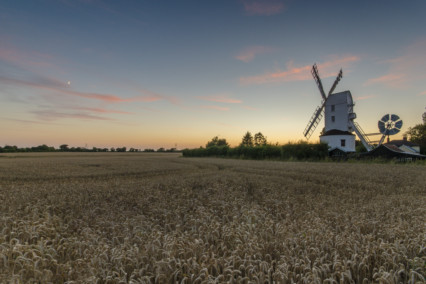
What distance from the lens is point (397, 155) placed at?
3072 cm

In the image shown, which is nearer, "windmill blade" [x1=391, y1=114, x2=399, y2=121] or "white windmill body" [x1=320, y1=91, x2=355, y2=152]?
"white windmill body" [x1=320, y1=91, x2=355, y2=152]

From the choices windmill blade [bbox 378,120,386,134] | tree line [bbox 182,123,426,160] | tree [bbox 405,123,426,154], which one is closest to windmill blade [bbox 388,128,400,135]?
windmill blade [bbox 378,120,386,134]

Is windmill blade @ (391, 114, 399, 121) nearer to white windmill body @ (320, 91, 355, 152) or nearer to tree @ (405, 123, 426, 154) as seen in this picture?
white windmill body @ (320, 91, 355, 152)

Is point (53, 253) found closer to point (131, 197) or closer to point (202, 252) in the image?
point (202, 252)

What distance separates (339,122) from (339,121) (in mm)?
222

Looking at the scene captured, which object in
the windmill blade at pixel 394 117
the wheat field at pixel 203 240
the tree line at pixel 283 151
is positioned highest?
the windmill blade at pixel 394 117

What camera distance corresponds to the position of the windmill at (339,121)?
41094 millimetres

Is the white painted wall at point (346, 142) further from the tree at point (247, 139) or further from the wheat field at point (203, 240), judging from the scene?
the tree at point (247, 139)

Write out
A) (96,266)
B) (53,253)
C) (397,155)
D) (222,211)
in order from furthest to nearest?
(397,155) → (222,211) → (53,253) → (96,266)

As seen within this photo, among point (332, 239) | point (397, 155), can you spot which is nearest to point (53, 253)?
point (332, 239)

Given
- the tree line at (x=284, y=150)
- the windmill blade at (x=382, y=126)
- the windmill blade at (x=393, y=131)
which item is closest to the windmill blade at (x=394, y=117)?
the windmill blade at (x=382, y=126)

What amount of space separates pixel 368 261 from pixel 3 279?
5.30 meters

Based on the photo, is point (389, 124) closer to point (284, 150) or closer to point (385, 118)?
point (385, 118)

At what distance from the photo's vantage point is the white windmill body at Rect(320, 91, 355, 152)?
1617 inches
